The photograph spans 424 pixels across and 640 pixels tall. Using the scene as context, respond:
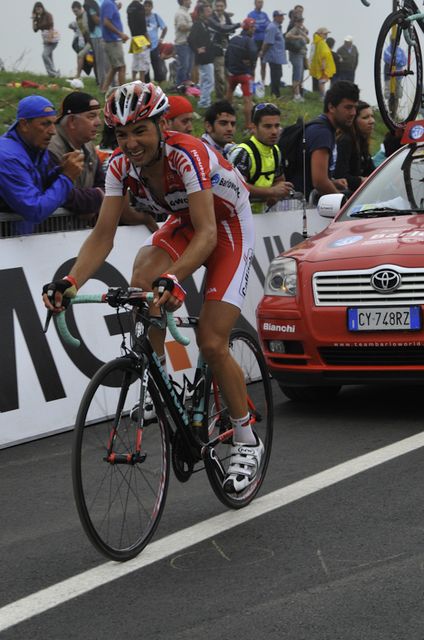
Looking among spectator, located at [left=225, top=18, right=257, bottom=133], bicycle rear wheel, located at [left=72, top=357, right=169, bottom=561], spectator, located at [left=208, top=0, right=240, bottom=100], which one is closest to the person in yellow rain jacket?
spectator, located at [left=225, top=18, right=257, bottom=133]

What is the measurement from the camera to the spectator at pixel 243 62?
22.6m

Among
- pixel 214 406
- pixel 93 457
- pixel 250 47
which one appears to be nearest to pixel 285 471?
pixel 214 406

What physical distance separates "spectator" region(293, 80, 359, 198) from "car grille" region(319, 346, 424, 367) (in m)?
3.20

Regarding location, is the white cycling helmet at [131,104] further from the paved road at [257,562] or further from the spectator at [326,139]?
the spectator at [326,139]

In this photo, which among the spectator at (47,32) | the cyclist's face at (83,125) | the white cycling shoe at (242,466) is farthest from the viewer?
the spectator at (47,32)

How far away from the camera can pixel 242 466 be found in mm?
6148

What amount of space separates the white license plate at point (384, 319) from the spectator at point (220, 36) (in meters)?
14.9

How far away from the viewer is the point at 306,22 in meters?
23.8

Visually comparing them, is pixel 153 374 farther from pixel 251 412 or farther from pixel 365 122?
pixel 365 122

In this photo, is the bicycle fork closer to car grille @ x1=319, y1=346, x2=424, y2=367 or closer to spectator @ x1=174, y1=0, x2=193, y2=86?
car grille @ x1=319, y1=346, x2=424, y2=367

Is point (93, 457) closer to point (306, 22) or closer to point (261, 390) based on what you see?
point (261, 390)

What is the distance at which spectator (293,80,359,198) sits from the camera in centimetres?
1154

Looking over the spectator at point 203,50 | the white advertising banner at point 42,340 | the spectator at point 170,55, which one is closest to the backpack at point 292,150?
the white advertising banner at point 42,340

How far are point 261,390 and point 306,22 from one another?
18.1 metres
